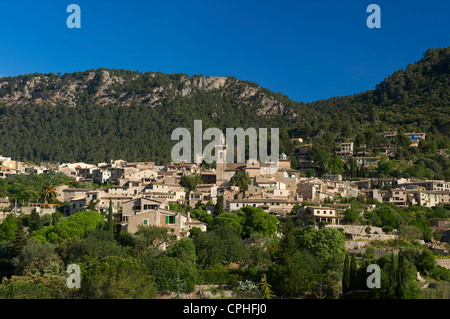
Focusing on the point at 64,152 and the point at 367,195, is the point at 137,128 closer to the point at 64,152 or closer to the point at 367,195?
the point at 64,152

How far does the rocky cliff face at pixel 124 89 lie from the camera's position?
525 ft

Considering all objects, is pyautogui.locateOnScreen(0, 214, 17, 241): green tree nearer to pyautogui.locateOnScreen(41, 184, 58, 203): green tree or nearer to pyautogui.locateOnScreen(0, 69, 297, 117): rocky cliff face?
pyautogui.locateOnScreen(41, 184, 58, 203): green tree

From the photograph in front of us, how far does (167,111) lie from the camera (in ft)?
487

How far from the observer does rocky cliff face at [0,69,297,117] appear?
525 feet

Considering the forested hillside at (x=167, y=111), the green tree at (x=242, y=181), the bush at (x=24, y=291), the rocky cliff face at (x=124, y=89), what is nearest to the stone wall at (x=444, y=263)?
the green tree at (x=242, y=181)

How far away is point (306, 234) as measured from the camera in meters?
47.8

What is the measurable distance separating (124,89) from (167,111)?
2614 centimetres

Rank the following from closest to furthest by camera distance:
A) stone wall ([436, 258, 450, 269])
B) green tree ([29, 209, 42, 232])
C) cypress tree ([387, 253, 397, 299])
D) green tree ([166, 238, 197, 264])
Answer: cypress tree ([387, 253, 397, 299]), green tree ([166, 238, 197, 264]), stone wall ([436, 258, 450, 269]), green tree ([29, 209, 42, 232])

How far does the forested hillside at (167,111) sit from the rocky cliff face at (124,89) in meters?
0.32

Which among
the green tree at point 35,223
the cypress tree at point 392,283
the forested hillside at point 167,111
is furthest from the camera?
the forested hillside at point 167,111

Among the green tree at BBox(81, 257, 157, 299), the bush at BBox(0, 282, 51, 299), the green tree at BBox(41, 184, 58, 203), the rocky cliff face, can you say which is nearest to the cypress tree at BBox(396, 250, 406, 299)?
the green tree at BBox(81, 257, 157, 299)

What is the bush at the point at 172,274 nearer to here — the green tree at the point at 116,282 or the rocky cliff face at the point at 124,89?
the green tree at the point at 116,282

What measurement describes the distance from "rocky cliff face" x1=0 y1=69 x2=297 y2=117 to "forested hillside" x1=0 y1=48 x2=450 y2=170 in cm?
32
